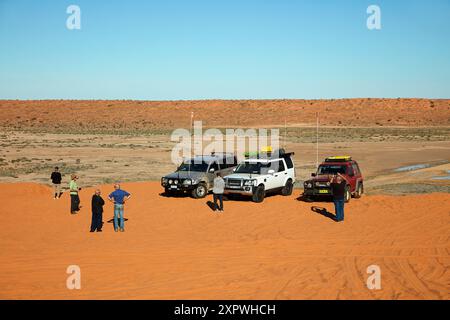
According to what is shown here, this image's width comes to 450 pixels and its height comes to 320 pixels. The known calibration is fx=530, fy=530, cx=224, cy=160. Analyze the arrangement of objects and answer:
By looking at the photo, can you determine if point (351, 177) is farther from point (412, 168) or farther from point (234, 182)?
point (412, 168)

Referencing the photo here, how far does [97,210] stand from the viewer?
16672mm

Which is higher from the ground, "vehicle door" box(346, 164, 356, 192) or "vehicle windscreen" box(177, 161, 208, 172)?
"vehicle windscreen" box(177, 161, 208, 172)

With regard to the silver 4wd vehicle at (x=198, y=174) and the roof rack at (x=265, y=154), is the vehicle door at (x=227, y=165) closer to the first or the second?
the silver 4wd vehicle at (x=198, y=174)

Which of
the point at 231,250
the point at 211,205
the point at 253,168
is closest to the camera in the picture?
the point at 231,250

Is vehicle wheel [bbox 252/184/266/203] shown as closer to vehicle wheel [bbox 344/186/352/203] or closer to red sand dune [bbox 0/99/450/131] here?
vehicle wheel [bbox 344/186/352/203]

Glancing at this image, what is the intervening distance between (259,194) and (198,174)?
314 cm

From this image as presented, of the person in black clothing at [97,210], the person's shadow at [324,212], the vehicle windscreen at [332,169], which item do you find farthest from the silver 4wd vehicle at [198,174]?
the person in black clothing at [97,210]

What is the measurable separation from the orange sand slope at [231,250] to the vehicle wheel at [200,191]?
45.6 inches

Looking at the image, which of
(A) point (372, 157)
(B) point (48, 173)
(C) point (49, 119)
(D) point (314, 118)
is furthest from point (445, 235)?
(C) point (49, 119)

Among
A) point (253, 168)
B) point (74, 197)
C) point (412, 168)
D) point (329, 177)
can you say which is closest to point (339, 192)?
point (329, 177)

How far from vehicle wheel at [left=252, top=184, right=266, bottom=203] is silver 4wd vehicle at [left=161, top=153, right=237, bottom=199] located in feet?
8.65

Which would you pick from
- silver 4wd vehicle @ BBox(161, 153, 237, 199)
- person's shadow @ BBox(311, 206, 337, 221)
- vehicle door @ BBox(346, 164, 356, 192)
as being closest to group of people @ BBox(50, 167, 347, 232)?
person's shadow @ BBox(311, 206, 337, 221)

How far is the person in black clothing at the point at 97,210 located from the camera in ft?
54.4

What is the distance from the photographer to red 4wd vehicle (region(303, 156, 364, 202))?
71.2 feet
